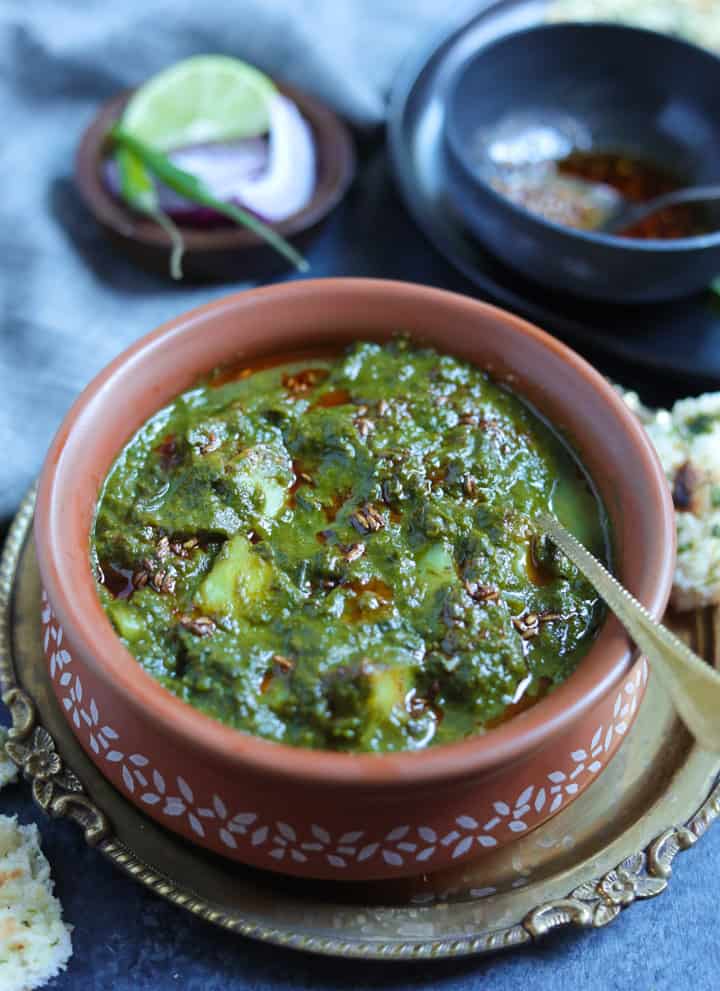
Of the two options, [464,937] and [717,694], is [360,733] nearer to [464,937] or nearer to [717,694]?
[464,937]

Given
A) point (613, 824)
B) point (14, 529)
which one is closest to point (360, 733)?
point (613, 824)

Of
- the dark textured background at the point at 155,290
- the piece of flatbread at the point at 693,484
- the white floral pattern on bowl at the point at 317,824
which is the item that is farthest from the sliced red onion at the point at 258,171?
the white floral pattern on bowl at the point at 317,824

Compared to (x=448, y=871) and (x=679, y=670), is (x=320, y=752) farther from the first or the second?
(x=679, y=670)

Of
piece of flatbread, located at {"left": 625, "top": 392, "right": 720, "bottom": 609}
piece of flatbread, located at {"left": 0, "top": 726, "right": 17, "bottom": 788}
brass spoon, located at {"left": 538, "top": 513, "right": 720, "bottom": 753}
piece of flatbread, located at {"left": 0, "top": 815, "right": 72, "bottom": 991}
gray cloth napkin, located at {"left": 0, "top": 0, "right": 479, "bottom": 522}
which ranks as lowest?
piece of flatbread, located at {"left": 0, "top": 726, "right": 17, "bottom": 788}

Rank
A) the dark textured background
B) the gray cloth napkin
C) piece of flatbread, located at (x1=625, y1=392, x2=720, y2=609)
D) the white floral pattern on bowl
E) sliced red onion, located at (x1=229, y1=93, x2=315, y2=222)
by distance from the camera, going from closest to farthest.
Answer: the white floral pattern on bowl
the dark textured background
piece of flatbread, located at (x1=625, y1=392, x2=720, y2=609)
the gray cloth napkin
sliced red onion, located at (x1=229, y1=93, x2=315, y2=222)

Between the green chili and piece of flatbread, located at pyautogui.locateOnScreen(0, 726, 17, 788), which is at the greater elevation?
the green chili

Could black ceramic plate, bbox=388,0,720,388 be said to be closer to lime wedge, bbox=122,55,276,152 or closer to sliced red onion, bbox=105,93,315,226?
sliced red onion, bbox=105,93,315,226

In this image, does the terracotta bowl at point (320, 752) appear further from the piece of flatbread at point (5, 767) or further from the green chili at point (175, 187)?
the green chili at point (175, 187)

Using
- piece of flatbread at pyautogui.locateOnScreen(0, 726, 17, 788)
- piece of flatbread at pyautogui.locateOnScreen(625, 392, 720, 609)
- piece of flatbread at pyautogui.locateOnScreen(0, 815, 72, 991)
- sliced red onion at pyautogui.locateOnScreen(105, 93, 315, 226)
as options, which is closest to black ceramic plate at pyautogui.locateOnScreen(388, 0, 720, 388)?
sliced red onion at pyautogui.locateOnScreen(105, 93, 315, 226)
